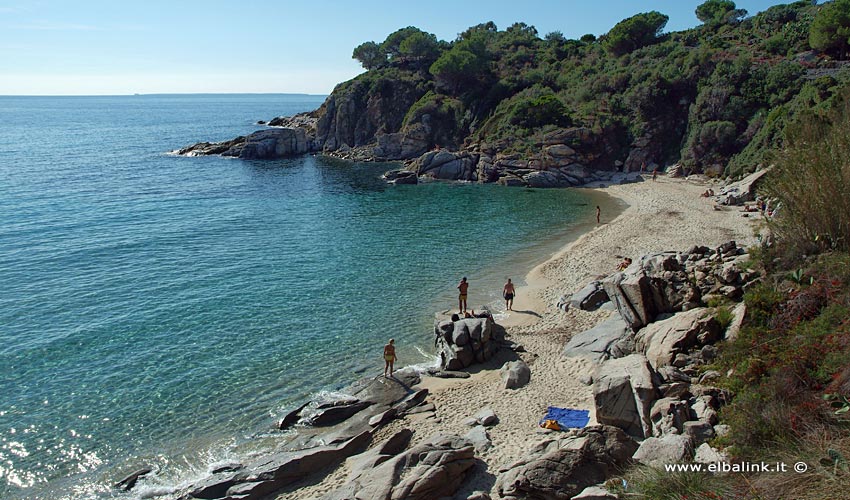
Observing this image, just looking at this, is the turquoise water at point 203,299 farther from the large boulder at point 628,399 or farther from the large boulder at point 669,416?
the large boulder at point 669,416

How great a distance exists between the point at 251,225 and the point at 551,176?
3117cm

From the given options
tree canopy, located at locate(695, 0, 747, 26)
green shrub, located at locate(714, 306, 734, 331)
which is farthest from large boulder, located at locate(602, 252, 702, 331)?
tree canopy, located at locate(695, 0, 747, 26)

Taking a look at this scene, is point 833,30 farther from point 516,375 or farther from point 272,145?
point 272,145

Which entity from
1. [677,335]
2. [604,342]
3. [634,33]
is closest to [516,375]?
[604,342]

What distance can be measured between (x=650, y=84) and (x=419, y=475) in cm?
6596

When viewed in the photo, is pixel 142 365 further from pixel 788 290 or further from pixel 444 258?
pixel 788 290

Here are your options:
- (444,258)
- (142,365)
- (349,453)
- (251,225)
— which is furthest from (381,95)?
(349,453)

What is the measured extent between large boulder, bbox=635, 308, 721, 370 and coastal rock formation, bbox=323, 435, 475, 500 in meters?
6.91

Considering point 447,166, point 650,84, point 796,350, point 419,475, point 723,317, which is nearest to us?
point 419,475

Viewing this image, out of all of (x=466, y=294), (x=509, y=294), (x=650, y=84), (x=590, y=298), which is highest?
(x=650, y=84)

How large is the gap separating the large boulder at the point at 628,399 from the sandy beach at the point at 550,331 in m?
1.85

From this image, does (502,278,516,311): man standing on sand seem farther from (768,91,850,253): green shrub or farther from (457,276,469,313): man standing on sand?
(768,91,850,253): green shrub

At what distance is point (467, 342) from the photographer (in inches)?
861

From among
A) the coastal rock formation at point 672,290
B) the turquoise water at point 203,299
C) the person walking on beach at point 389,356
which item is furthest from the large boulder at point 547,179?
the person walking on beach at point 389,356
